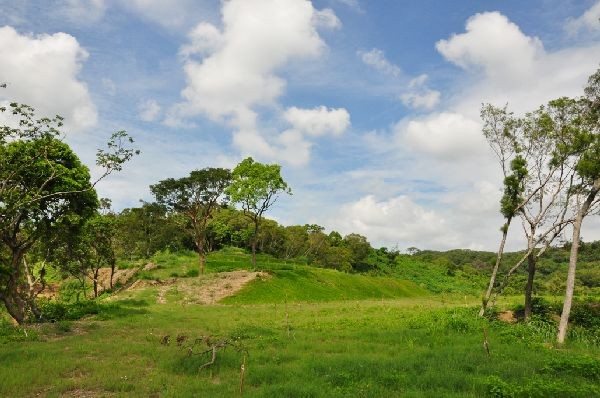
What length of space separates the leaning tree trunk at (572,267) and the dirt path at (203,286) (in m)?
32.9

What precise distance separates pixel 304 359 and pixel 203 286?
114ft

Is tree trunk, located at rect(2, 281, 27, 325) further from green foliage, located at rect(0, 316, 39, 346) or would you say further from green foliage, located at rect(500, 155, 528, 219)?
green foliage, located at rect(500, 155, 528, 219)

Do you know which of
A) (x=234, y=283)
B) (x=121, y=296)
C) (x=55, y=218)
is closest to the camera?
(x=55, y=218)

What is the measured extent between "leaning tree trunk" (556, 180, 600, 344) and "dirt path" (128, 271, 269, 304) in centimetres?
3294

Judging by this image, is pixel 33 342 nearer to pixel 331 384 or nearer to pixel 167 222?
pixel 331 384

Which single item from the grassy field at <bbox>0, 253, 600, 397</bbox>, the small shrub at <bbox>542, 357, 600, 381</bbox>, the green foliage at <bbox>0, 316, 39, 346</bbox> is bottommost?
the green foliage at <bbox>0, 316, 39, 346</bbox>

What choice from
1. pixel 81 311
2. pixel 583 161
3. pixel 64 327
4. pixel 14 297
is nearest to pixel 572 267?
pixel 583 161

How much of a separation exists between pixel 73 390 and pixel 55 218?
18664 mm

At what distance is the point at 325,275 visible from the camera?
2539 inches

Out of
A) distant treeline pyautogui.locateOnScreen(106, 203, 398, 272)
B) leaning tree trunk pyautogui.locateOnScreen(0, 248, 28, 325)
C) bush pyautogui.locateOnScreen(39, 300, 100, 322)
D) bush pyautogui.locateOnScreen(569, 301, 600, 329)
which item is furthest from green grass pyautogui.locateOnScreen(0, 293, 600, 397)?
distant treeline pyautogui.locateOnScreen(106, 203, 398, 272)

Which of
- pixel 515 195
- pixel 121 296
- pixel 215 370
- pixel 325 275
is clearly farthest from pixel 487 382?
pixel 325 275

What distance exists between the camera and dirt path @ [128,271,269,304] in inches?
1815

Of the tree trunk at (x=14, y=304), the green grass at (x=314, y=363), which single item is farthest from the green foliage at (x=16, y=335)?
the tree trunk at (x=14, y=304)

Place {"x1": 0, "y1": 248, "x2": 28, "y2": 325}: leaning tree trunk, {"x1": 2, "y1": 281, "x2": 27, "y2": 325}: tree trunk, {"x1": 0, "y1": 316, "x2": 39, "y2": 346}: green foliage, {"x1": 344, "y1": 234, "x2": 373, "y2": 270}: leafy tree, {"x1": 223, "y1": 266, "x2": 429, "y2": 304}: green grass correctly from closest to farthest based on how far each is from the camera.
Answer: {"x1": 0, "y1": 316, "x2": 39, "y2": 346}: green foliage
{"x1": 0, "y1": 248, "x2": 28, "y2": 325}: leaning tree trunk
{"x1": 2, "y1": 281, "x2": 27, "y2": 325}: tree trunk
{"x1": 223, "y1": 266, "x2": 429, "y2": 304}: green grass
{"x1": 344, "y1": 234, "x2": 373, "y2": 270}: leafy tree
